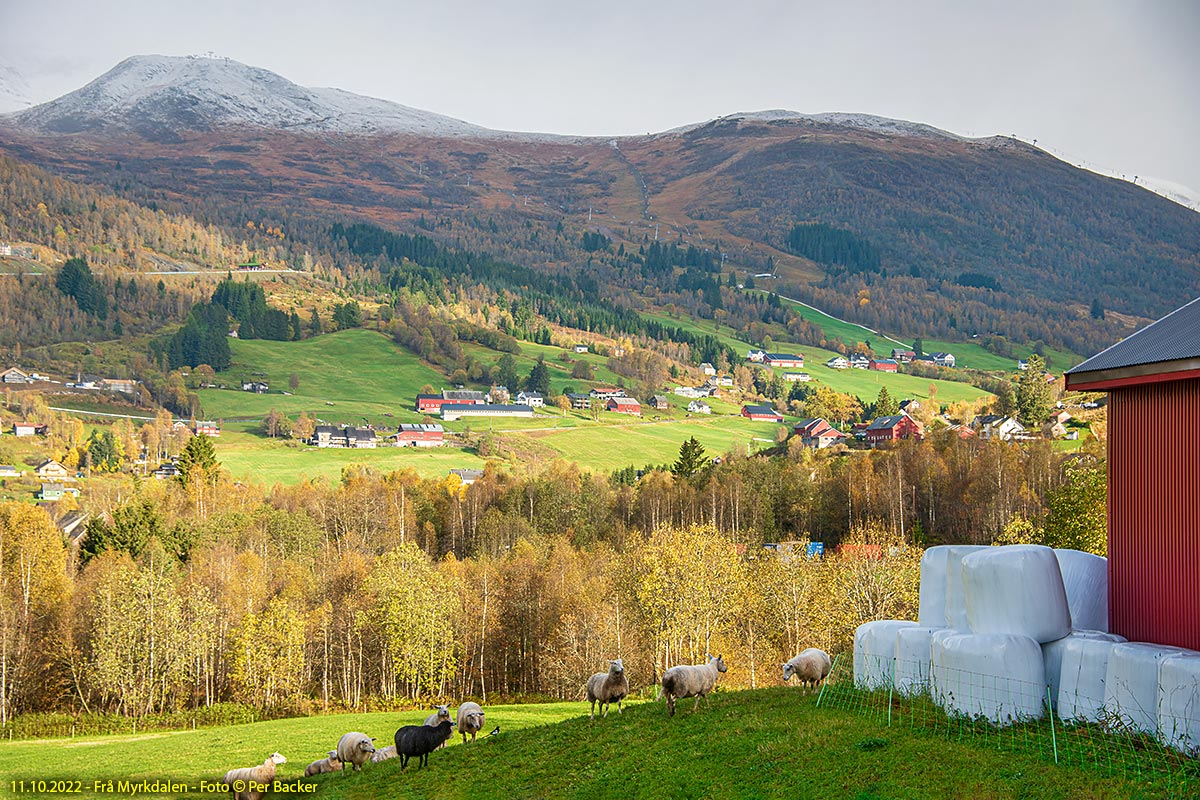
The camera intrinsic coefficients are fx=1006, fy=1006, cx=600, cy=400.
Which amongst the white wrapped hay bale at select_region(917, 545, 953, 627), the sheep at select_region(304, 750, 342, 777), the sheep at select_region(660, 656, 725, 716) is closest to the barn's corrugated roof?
the white wrapped hay bale at select_region(917, 545, 953, 627)

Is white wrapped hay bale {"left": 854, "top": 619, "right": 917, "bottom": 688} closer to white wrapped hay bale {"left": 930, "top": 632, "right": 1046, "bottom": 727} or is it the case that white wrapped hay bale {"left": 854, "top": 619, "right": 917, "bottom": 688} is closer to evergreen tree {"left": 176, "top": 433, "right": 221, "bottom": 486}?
white wrapped hay bale {"left": 930, "top": 632, "right": 1046, "bottom": 727}

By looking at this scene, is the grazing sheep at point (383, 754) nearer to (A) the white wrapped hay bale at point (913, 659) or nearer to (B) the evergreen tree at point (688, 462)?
(A) the white wrapped hay bale at point (913, 659)

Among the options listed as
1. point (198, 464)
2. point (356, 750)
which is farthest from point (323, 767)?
point (198, 464)

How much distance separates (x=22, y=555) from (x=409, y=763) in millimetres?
62478

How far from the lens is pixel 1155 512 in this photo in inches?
755

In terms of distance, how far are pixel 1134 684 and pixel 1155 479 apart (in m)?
4.47

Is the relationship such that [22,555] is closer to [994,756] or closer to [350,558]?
[350,558]

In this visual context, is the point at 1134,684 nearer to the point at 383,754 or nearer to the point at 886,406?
the point at 383,754

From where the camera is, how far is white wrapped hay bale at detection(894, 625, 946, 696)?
19609mm

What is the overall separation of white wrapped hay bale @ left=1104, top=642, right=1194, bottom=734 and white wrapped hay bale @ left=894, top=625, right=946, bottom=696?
11.0 ft

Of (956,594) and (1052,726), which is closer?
(1052,726)

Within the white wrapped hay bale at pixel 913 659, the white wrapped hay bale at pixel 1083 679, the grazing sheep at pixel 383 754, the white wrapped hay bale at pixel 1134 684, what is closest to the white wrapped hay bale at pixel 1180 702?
the white wrapped hay bale at pixel 1134 684

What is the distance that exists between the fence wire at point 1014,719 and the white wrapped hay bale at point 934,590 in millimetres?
1344

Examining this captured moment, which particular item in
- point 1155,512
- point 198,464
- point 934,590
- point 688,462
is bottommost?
point 198,464
